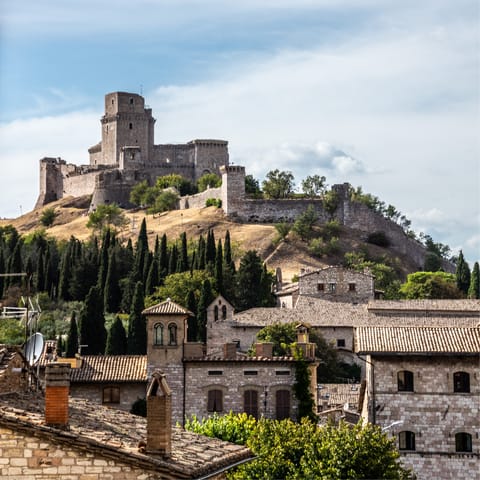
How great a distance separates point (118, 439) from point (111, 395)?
101 ft

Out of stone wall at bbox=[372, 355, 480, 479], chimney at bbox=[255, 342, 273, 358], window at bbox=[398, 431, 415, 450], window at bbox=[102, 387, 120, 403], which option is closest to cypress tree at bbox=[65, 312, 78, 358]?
chimney at bbox=[255, 342, 273, 358]

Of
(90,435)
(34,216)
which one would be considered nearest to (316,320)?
(90,435)

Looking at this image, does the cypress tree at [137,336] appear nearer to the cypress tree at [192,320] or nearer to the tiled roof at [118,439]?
the cypress tree at [192,320]

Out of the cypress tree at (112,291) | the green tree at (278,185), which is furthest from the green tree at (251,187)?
the cypress tree at (112,291)

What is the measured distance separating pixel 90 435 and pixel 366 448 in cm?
1780

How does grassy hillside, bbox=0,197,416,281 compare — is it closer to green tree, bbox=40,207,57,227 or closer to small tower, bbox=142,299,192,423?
green tree, bbox=40,207,57,227

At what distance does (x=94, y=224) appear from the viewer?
140m

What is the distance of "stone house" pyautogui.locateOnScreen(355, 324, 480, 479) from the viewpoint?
42531 mm

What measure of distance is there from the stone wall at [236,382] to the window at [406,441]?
4715 mm

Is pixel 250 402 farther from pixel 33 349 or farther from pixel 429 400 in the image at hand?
pixel 33 349

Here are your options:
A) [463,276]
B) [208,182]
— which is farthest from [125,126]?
[463,276]

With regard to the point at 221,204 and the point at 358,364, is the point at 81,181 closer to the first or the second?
the point at 221,204

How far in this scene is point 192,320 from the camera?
75.3 m

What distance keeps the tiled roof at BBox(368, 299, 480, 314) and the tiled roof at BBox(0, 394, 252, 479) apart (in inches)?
2462
